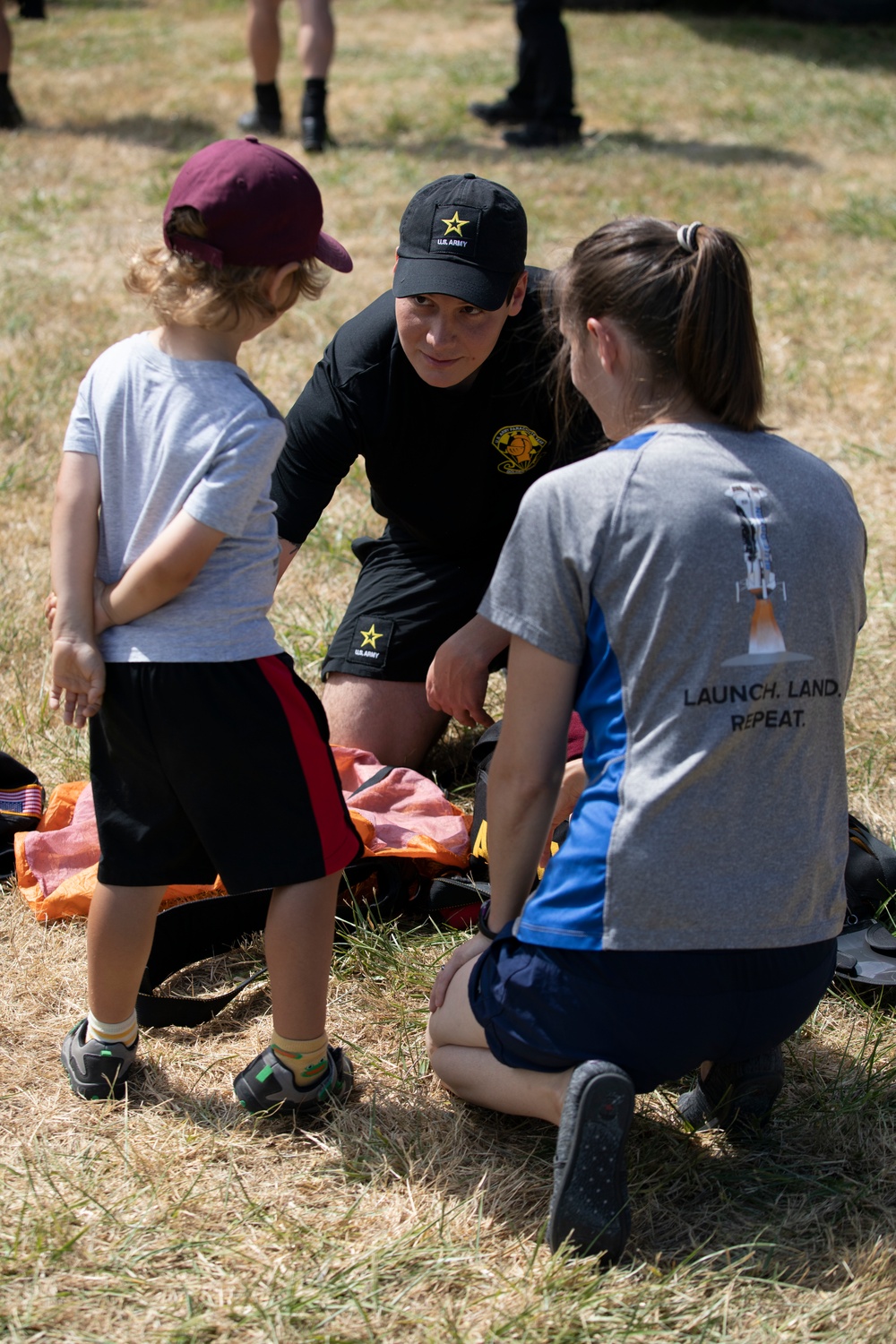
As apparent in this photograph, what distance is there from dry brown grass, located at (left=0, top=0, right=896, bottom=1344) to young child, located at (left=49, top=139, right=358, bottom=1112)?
0.29 m

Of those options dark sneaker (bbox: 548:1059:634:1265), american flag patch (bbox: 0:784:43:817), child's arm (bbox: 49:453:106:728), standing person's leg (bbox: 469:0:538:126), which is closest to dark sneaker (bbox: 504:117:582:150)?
standing person's leg (bbox: 469:0:538:126)

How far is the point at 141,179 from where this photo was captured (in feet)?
25.6

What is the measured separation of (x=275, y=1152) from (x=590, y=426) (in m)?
1.78

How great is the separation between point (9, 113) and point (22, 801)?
738 cm

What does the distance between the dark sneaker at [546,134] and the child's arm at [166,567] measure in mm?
7715

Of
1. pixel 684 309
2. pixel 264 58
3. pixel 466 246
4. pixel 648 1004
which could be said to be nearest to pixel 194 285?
pixel 684 309

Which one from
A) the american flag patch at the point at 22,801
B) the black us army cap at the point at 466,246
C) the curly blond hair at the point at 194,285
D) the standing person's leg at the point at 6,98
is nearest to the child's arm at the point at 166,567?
the curly blond hair at the point at 194,285

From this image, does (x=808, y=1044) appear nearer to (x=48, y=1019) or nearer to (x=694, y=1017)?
(x=694, y=1017)

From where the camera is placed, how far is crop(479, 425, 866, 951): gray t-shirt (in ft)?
5.68

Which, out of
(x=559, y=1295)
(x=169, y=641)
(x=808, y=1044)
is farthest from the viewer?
(x=808, y=1044)

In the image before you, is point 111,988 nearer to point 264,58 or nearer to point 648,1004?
point 648,1004

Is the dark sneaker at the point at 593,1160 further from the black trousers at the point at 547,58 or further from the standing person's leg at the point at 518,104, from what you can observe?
the standing person's leg at the point at 518,104

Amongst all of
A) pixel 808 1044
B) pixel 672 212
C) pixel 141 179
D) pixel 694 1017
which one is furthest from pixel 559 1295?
pixel 141 179

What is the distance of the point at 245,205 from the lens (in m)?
1.85
